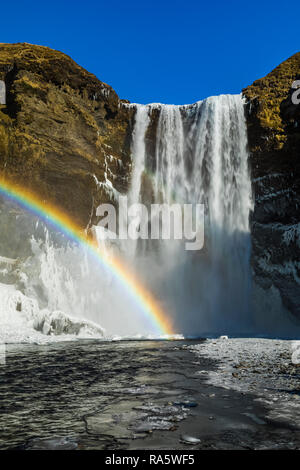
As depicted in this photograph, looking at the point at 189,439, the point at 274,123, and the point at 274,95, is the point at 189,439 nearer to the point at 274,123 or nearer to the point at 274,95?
the point at 274,123

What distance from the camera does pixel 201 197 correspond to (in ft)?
99.9

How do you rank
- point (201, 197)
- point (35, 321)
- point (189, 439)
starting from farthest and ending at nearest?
point (201, 197)
point (35, 321)
point (189, 439)

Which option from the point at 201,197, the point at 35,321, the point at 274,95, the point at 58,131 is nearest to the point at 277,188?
the point at 201,197

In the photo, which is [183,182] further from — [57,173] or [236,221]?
[57,173]

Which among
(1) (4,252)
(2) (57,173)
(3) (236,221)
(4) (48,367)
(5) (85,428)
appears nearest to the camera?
(5) (85,428)

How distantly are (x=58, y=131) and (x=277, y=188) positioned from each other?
18.4 m

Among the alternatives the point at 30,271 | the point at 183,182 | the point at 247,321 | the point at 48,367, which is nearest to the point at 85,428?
the point at 48,367

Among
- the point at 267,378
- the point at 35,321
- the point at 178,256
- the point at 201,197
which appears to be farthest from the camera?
the point at 201,197

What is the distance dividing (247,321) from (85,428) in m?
24.4

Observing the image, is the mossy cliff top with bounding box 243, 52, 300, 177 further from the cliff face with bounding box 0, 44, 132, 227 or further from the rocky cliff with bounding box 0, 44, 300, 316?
the cliff face with bounding box 0, 44, 132, 227

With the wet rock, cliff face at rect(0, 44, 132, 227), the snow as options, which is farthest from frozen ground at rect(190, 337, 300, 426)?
cliff face at rect(0, 44, 132, 227)

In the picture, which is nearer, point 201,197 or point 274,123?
point 274,123

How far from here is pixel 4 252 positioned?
2533cm

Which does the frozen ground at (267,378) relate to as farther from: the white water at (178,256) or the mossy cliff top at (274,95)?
the mossy cliff top at (274,95)
